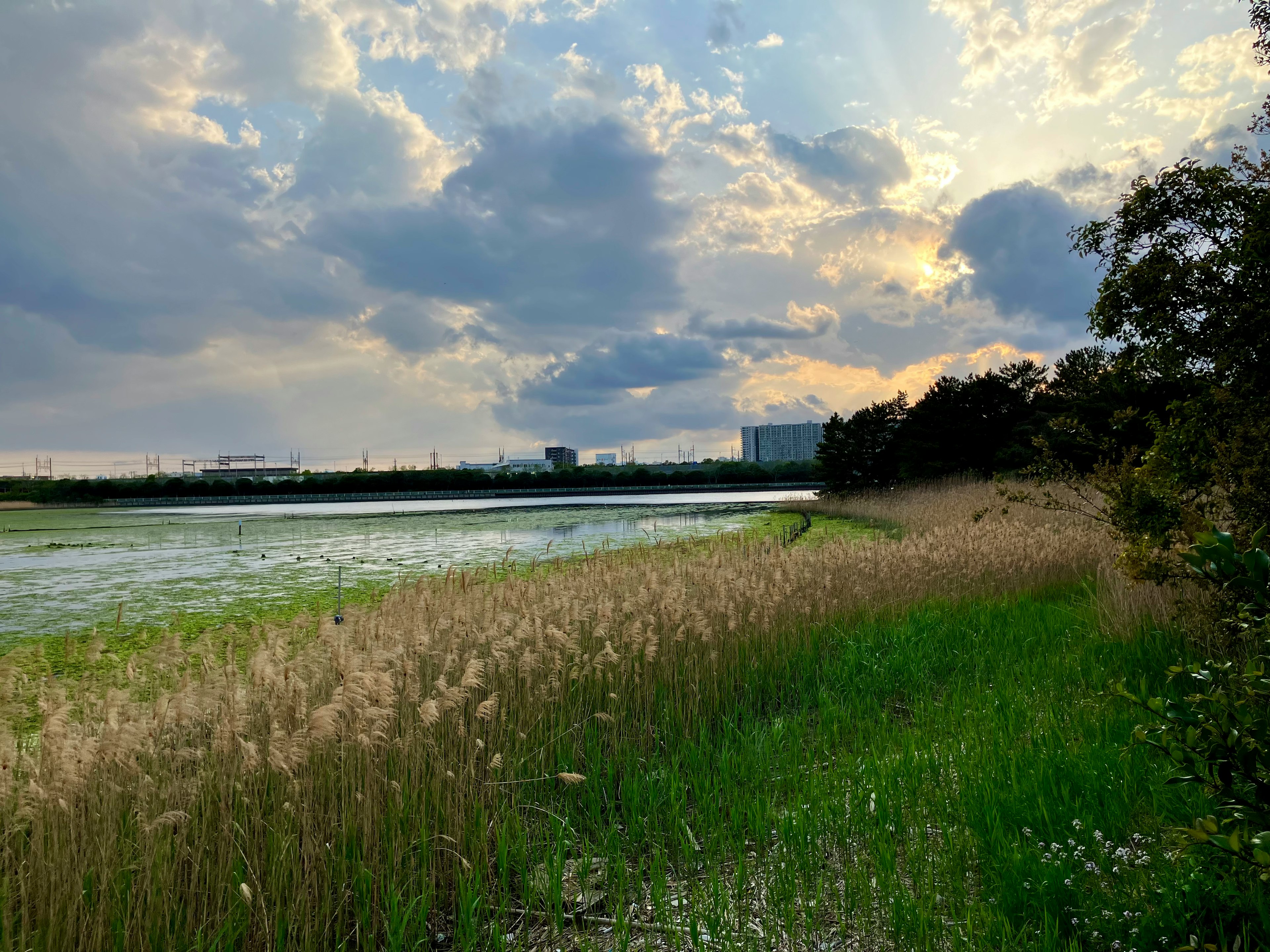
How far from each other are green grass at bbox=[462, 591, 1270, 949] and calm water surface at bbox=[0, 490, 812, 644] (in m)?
6.76

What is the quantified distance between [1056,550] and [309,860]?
35.5 feet

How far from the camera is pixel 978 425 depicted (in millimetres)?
36969

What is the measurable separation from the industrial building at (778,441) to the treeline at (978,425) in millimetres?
139451

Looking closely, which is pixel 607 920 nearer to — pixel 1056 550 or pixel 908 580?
pixel 908 580

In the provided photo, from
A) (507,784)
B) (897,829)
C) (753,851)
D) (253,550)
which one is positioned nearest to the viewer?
(897,829)

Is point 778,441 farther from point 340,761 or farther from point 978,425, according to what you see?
point 340,761

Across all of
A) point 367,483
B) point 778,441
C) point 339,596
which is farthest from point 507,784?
point 778,441

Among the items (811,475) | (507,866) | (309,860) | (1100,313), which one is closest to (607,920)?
(507,866)

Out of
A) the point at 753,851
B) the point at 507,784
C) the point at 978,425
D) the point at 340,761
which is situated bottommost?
the point at 753,851

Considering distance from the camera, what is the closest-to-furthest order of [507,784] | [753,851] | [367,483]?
[753,851]
[507,784]
[367,483]

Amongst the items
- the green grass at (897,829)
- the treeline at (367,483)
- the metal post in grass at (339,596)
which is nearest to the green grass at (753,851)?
the green grass at (897,829)

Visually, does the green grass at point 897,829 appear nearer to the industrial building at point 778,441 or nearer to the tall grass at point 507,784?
the tall grass at point 507,784

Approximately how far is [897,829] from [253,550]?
2208 centimetres

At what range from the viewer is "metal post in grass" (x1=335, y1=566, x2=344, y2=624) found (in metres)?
7.96
